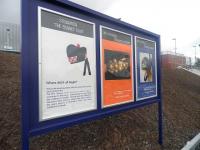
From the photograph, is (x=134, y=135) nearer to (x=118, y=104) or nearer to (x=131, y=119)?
(x=131, y=119)

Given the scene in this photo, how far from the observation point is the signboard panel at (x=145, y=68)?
5.39 meters

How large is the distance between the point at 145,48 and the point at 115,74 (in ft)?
5.00

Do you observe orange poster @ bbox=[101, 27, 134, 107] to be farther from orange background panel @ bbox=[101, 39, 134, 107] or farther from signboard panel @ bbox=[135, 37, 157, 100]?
signboard panel @ bbox=[135, 37, 157, 100]

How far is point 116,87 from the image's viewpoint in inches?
181

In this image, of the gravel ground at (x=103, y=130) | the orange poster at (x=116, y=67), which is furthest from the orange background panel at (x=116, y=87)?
the gravel ground at (x=103, y=130)

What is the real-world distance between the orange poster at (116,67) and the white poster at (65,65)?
0.35m

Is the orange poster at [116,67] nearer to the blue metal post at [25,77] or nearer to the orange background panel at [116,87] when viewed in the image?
the orange background panel at [116,87]

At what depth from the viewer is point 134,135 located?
234 inches

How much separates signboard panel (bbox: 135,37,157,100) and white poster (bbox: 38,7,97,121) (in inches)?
66.8

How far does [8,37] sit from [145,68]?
12.7 m

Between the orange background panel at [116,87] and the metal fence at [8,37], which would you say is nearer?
the orange background panel at [116,87]

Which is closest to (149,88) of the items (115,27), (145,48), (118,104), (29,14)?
(145,48)

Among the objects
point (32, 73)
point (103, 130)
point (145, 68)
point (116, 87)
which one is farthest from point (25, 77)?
point (145, 68)

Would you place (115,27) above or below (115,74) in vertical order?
above
